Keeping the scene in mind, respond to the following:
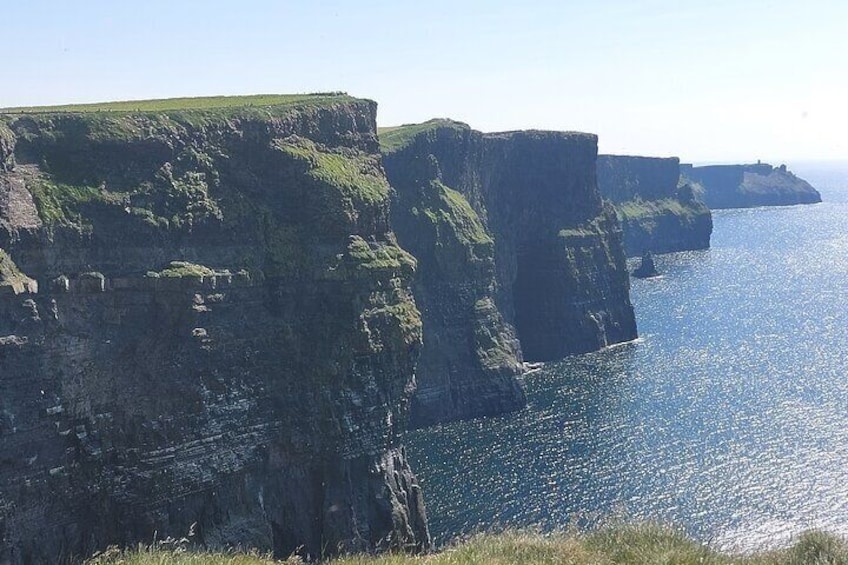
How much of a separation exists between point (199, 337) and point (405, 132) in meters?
75.4

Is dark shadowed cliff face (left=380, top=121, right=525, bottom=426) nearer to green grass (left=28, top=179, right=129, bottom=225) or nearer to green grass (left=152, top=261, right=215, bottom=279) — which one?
green grass (left=152, top=261, right=215, bottom=279)

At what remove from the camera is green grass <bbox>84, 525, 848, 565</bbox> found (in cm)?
2288

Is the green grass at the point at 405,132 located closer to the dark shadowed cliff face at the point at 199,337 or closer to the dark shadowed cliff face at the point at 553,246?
the dark shadowed cliff face at the point at 553,246

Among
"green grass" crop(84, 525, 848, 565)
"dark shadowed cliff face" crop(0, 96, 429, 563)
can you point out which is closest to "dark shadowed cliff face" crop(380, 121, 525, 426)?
"dark shadowed cliff face" crop(0, 96, 429, 563)

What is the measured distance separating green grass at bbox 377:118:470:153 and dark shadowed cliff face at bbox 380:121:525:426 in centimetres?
30

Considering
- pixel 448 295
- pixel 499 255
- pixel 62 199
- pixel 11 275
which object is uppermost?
pixel 62 199

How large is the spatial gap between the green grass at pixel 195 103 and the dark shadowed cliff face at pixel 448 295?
37743 mm

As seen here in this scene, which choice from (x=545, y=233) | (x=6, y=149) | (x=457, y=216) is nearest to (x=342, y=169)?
(x=6, y=149)

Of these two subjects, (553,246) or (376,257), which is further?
(553,246)

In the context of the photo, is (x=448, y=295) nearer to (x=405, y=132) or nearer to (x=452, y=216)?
(x=452, y=216)

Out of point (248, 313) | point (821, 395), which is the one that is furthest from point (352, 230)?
point (821, 395)

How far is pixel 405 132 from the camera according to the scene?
12512cm

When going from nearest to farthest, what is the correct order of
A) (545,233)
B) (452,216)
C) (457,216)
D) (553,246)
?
(452,216) < (457,216) < (553,246) < (545,233)

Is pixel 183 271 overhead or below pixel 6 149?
below
